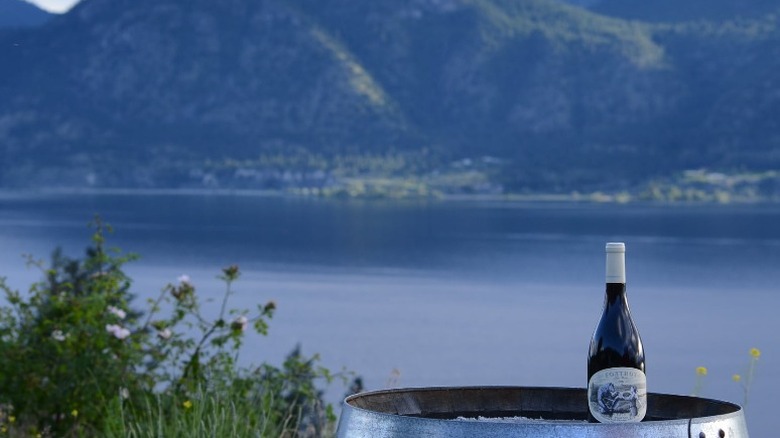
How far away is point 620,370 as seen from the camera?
7.16 ft

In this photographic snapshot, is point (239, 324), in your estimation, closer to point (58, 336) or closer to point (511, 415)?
point (58, 336)

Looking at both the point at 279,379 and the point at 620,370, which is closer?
the point at 620,370

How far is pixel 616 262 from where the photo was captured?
87.3 inches

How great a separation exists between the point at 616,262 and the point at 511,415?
0.37 metres

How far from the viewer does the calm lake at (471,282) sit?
101 feet

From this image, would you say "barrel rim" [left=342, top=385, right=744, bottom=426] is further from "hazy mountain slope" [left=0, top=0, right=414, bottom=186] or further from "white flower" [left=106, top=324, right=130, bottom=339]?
"hazy mountain slope" [left=0, top=0, right=414, bottom=186]

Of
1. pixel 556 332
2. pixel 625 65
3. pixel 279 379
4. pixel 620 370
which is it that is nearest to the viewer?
pixel 620 370

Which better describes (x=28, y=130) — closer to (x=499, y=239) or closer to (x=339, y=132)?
(x=339, y=132)

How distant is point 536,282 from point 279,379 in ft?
141

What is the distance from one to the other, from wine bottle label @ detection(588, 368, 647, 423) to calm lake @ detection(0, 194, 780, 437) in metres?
4.31

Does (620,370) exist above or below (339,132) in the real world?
below

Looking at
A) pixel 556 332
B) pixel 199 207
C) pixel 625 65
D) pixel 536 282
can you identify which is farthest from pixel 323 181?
pixel 556 332

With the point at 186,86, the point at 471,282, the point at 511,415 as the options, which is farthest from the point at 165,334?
the point at 186,86

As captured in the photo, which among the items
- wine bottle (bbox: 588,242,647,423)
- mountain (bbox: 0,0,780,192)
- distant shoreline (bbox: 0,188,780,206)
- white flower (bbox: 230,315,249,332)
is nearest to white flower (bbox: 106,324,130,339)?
white flower (bbox: 230,315,249,332)
